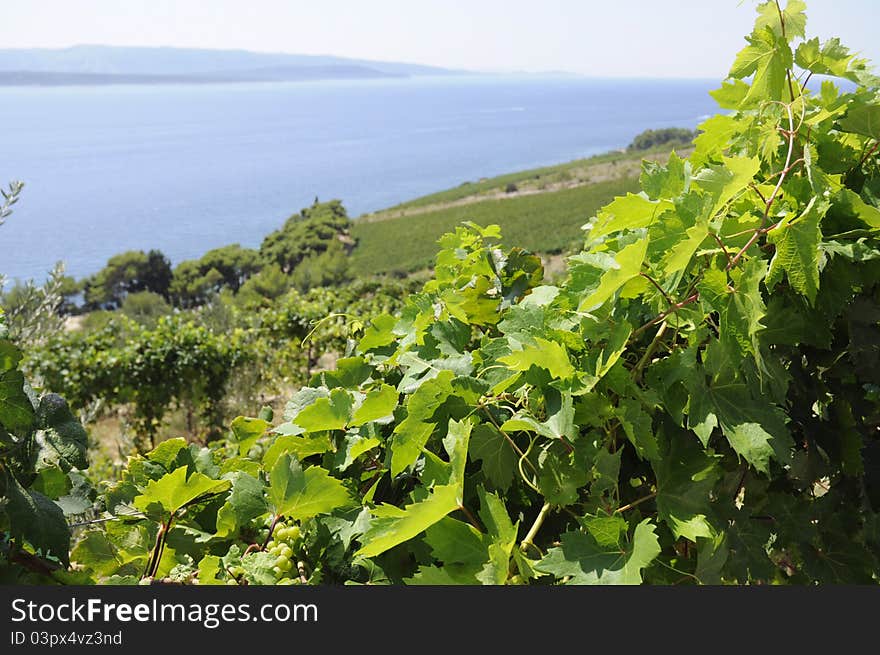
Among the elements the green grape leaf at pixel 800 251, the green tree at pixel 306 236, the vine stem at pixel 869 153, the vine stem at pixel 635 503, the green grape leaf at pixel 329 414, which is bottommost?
the green tree at pixel 306 236

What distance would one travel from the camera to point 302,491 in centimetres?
108

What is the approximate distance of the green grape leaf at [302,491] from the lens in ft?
3.54

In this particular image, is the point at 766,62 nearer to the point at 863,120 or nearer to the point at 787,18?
the point at 787,18

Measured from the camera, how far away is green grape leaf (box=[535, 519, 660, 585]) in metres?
0.84

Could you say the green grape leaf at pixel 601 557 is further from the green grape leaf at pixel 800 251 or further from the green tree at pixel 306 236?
the green tree at pixel 306 236

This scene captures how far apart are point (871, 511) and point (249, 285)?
1886 inches

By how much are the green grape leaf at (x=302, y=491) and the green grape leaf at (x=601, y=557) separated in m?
0.37

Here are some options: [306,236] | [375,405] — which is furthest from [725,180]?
[306,236]

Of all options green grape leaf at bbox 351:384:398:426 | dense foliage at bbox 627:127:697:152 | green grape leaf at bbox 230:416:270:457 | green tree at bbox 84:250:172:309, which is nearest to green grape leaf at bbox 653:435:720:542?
green grape leaf at bbox 351:384:398:426

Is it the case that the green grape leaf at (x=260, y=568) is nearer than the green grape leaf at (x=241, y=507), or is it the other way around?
the green grape leaf at (x=260, y=568)

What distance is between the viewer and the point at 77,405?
7.31 meters

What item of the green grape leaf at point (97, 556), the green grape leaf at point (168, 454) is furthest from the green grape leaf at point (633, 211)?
the green grape leaf at point (97, 556)

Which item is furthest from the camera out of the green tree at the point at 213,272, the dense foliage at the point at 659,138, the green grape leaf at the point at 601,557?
the dense foliage at the point at 659,138

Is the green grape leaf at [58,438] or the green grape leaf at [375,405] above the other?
the green grape leaf at [375,405]
